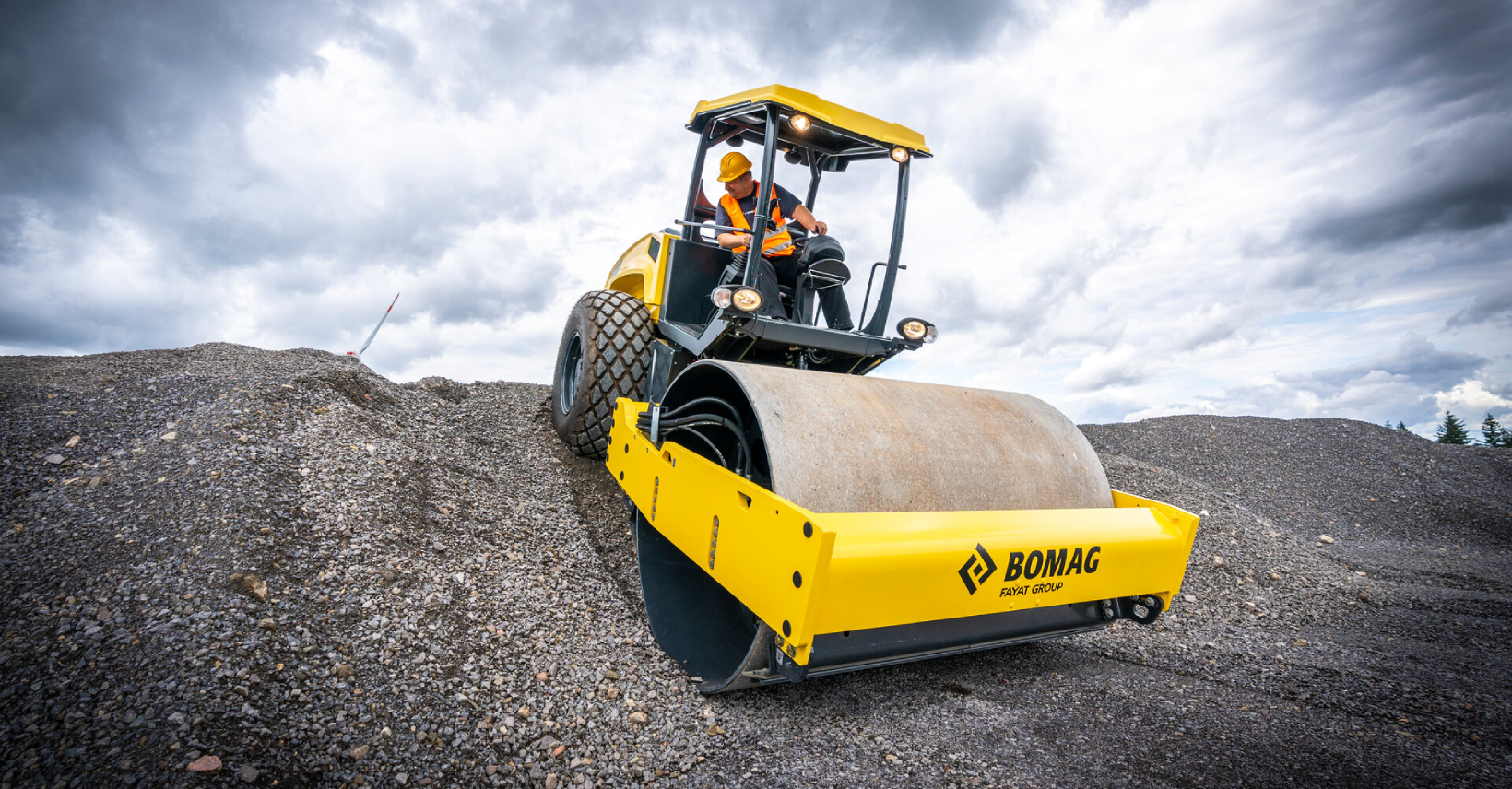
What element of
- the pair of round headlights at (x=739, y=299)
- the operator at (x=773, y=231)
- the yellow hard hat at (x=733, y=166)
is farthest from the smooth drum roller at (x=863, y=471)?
the yellow hard hat at (x=733, y=166)

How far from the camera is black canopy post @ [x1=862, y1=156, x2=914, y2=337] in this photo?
460cm

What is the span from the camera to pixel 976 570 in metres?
2.29

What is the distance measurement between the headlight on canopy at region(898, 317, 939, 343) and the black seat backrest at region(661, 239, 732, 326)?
1.32 metres

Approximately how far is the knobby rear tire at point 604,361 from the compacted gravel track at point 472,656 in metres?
0.40

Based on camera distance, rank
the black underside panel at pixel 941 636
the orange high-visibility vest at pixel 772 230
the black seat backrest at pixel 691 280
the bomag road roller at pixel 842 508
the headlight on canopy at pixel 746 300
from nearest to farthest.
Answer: the bomag road roller at pixel 842 508
the black underside panel at pixel 941 636
the headlight on canopy at pixel 746 300
the orange high-visibility vest at pixel 772 230
the black seat backrest at pixel 691 280

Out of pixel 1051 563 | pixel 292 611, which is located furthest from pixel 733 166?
pixel 292 611

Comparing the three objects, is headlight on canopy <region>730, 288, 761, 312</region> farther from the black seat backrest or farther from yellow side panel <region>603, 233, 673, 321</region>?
yellow side panel <region>603, 233, 673, 321</region>

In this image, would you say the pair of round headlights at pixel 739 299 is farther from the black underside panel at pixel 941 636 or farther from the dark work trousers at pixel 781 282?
the black underside panel at pixel 941 636

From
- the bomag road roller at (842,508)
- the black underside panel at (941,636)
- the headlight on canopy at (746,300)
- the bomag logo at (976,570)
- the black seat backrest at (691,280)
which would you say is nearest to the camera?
the bomag road roller at (842,508)

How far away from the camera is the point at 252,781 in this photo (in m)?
2.03

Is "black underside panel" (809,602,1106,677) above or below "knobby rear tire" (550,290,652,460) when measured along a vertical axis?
below

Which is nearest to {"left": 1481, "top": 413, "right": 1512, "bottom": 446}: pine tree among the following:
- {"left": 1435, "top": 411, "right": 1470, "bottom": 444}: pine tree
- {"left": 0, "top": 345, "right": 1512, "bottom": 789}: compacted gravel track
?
{"left": 1435, "top": 411, "right": 1470, "bottom": 444}: pine tree

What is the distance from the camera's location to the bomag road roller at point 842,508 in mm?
2143

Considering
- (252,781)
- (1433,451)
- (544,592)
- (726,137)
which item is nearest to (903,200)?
(726,137)
